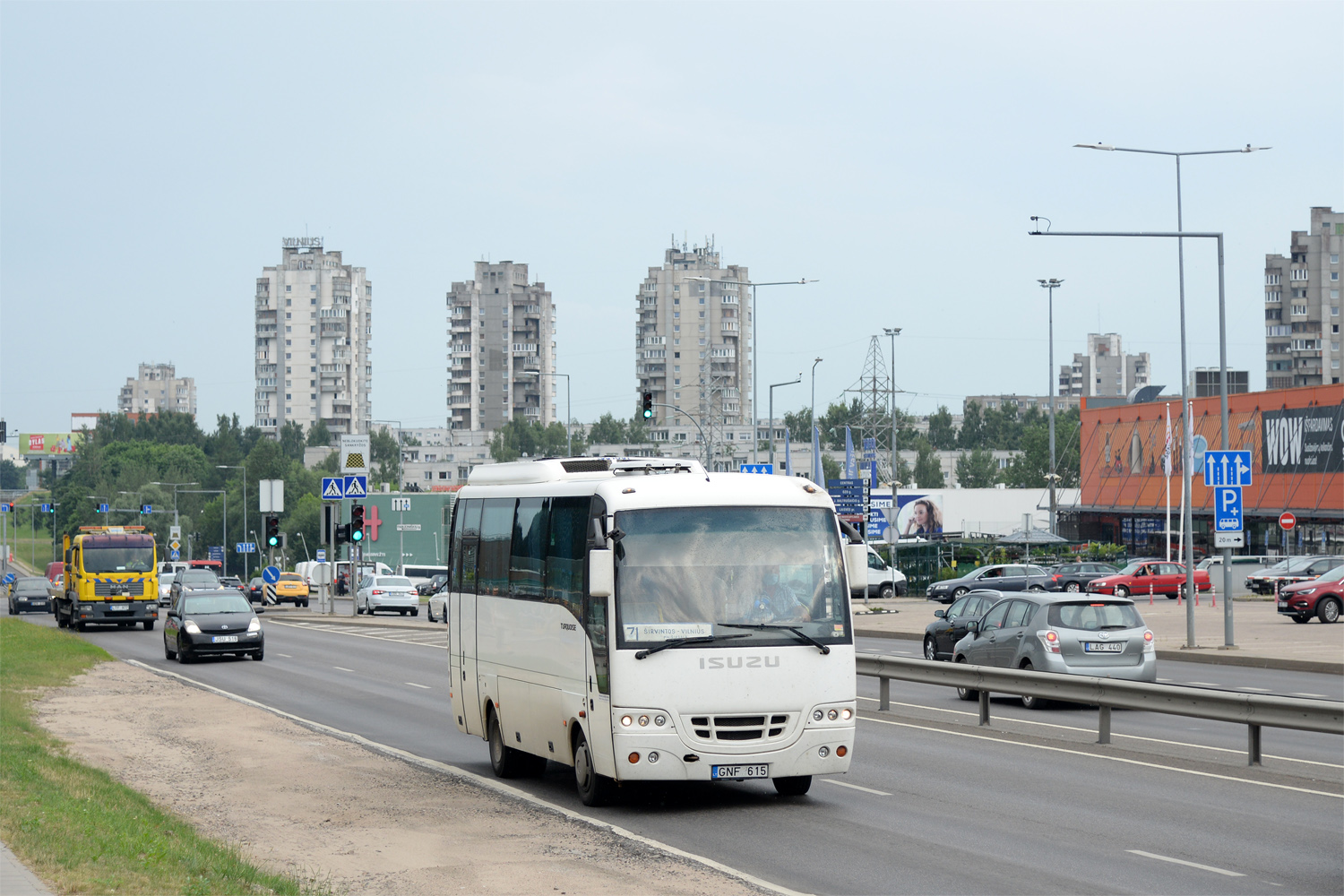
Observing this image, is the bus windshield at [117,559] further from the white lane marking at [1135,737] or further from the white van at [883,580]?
the white lane marking at [1135,737]

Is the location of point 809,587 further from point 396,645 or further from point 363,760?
point 396,645

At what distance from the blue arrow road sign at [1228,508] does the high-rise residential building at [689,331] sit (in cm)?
15407

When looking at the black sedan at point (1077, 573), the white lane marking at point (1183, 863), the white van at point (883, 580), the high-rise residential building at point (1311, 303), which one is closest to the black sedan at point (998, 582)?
the black sedan at point (1077, 573)

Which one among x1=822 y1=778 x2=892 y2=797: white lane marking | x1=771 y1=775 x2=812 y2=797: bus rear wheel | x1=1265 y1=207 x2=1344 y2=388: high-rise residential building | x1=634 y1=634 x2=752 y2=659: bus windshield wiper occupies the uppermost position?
x1=1265 y1=207 x2=1344 y2=388: high-rise residential building

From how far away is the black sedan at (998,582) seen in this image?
48.3 meters

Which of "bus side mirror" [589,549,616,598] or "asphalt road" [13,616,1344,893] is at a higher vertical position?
"bus side mirror" [589,549,616,598]

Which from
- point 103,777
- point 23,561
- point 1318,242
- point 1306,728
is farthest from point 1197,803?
point 23,561

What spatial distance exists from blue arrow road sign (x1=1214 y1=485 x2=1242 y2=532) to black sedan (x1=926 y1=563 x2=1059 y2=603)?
1738cm

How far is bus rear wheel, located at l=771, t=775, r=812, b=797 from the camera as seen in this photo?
1329 centimetres

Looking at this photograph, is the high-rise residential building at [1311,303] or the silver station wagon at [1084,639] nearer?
the silver station wagon at [1084,639]

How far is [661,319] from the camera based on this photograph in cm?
18850

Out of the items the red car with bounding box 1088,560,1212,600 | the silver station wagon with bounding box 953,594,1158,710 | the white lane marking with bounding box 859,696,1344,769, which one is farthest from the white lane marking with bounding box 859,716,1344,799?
the red car with bounding box 1088,560,1212,600

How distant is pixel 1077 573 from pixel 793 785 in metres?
42.0

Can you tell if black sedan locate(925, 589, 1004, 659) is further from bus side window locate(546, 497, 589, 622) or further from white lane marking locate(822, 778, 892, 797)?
bus side window locate(546, 497, 589, 622)
